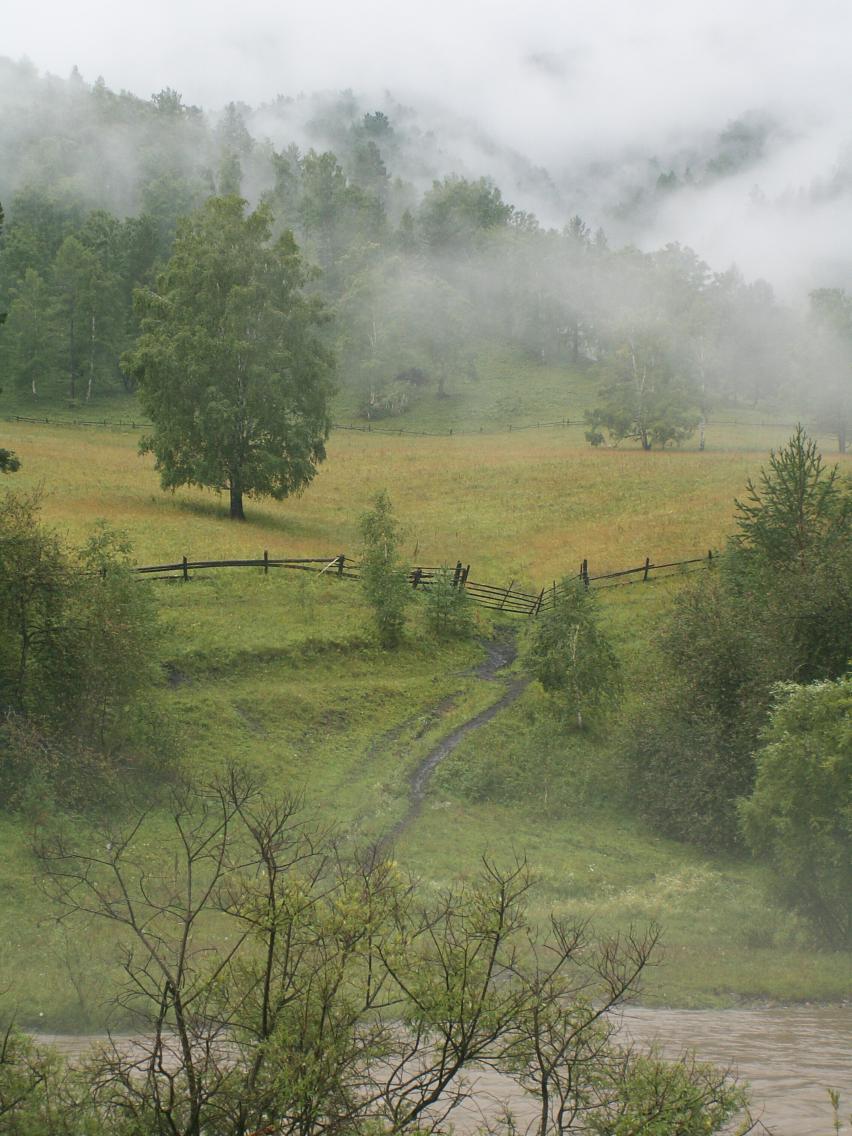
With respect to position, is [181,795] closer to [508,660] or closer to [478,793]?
[478,793]

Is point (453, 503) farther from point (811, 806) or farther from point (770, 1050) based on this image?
point (770, 1050)

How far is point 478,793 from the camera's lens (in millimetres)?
28766

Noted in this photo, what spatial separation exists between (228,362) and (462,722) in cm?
2506

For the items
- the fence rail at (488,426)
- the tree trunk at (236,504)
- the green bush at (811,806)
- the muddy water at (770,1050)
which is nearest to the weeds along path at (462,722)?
the muddy water at (770,1050)

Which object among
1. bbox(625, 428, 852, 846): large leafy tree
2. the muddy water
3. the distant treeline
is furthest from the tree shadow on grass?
the muddy water

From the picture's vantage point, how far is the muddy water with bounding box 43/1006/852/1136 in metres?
13.6

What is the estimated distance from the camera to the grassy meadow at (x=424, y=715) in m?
20.1

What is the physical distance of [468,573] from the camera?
1864 inches

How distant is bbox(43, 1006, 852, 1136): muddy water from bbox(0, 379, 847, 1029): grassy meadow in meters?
0.90

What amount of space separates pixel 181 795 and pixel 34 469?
3782cm

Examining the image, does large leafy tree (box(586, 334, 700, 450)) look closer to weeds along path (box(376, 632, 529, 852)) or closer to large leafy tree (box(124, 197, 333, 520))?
large leafy tree (box(124, 197, 333, 520))

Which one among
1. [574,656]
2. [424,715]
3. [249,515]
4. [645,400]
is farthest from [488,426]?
[424,715]

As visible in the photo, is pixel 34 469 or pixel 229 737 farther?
pixel 34 469

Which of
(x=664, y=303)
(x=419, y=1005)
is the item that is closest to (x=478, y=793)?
(x=419, y=1005)
